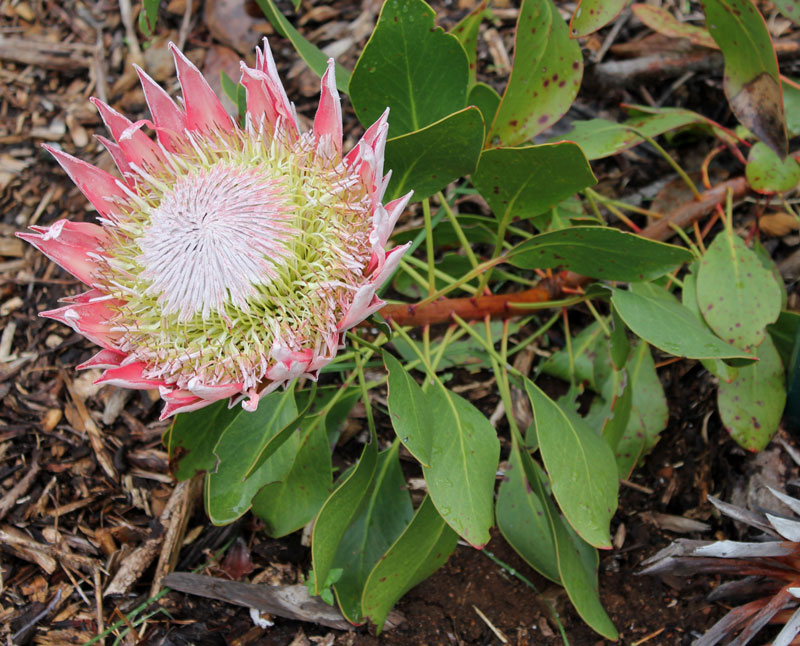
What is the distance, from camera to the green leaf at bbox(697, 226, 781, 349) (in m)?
1.90

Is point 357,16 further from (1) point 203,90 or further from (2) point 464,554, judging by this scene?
(2) point 464,554

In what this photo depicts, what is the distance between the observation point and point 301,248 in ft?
5.07

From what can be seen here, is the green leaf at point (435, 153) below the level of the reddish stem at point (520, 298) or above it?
above

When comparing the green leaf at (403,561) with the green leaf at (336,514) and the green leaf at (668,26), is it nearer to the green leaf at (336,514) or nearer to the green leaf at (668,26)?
A: the green leaf at (336,514)

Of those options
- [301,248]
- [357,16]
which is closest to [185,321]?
[301,248]

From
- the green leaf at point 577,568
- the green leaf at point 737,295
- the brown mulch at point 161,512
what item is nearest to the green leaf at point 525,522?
the green leaf at point 577,568

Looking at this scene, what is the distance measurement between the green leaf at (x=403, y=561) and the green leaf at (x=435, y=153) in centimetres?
73

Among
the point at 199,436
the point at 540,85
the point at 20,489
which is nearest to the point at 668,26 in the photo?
the point at 540,85

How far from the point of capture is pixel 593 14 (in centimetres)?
179

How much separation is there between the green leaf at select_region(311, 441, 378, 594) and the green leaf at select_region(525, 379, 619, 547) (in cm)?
41

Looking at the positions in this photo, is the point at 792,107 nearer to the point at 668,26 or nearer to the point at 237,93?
the point at 668,26

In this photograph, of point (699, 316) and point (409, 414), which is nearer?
point (409, 414)

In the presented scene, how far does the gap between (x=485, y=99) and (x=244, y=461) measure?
3.72 ft

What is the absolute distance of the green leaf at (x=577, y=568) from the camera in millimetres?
1719
